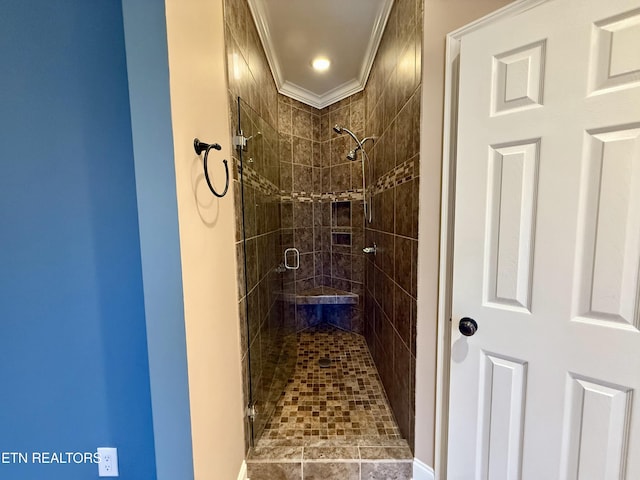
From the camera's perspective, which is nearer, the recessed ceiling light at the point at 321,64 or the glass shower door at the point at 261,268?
the glass shower door at the point at 261,268

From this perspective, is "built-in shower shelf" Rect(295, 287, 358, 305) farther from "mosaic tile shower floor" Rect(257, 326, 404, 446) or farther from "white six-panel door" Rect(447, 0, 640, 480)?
"white six-panel door" Rect(447, 0, 640, 480)

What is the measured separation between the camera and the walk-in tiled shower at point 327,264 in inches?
51.1

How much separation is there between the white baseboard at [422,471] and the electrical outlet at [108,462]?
1.31 metres

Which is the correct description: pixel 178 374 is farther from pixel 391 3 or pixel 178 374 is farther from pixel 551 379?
pixel 391 3

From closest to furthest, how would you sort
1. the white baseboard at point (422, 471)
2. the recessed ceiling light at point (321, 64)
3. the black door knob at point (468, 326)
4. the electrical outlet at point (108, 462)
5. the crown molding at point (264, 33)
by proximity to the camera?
the electrical outlet at point (108, 462), the black door knob at point (468, 326), the white baseboard at point (422, 471), the crown molding at point (264, 33), the recessed ceiling light at point (321, 64)

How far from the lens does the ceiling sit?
1651mm

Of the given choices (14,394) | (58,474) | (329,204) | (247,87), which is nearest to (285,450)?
(58,474)

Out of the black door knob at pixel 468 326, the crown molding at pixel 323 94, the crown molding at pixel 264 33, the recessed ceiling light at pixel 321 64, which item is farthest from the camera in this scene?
the crown molding at pixel 323 94

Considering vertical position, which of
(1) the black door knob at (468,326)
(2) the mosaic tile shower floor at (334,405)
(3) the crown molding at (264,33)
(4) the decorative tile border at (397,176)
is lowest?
(2) the mosaic tile shower floor at (334,405)

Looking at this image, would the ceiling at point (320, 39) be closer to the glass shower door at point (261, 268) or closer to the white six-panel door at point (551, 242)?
the glass shower door at point (261, 268)

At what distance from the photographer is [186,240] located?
0.80m

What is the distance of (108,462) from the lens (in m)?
0.90

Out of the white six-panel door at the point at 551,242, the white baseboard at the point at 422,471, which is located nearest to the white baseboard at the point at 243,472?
the white baseboard at the point at 422,471

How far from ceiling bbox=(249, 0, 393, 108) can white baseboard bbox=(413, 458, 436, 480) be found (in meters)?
2.66
